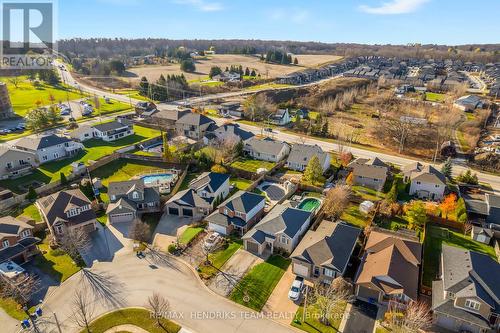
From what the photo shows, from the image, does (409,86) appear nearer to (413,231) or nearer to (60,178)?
(413,231)

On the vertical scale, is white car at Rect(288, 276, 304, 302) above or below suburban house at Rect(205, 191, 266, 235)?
below

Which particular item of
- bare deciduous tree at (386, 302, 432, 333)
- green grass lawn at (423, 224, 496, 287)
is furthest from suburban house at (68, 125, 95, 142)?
green grass lawn at (423, 224, 496, 287)

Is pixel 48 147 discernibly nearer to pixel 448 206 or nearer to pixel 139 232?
pixel 139 232

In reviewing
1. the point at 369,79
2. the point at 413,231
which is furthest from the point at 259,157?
the point at 369,79

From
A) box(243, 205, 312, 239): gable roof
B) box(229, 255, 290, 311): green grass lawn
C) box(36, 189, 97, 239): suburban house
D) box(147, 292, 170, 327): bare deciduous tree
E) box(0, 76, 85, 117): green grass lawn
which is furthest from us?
box(0, 76, 85, 117): green grass lawn

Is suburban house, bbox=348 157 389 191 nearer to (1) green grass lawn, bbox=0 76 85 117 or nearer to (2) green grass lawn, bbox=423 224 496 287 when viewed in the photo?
(2) green grass lawn, bbox=423 224 496 287

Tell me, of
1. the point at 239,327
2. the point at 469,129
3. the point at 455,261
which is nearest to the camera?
the point at 239,327

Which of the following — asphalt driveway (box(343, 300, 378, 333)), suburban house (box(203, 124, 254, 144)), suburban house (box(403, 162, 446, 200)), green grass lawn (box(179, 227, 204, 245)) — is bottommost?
asphalt driveway (box(343, 300, 378, 333))

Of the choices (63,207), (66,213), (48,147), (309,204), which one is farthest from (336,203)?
(48,147)
